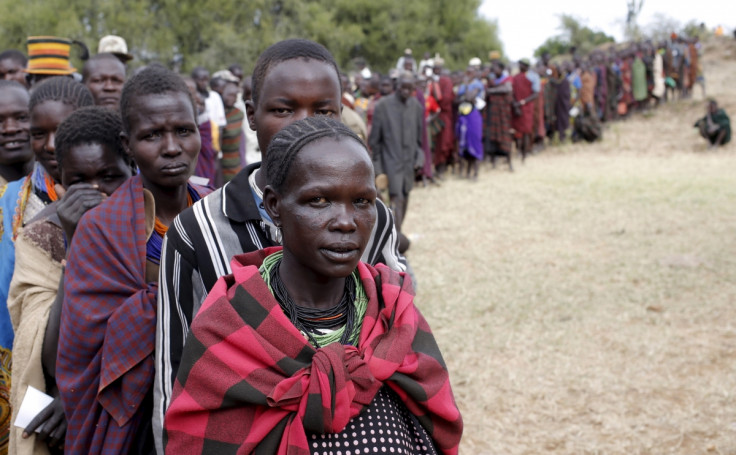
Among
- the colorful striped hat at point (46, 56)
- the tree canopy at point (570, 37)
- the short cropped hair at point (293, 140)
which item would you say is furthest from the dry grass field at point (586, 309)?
the tree canopy at point (570, 37)

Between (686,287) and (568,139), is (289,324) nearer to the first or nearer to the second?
(686,287)

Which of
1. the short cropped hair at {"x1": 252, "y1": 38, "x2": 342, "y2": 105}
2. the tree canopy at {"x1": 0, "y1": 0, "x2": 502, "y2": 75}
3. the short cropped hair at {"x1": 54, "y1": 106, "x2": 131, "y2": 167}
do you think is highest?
the tree canopy at {"x1": 0, "y1": 0, "x2": 502, "y2": 75}

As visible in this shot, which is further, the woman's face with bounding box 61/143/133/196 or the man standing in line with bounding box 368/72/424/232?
the man standing in line with bounding box 368/72/424/232

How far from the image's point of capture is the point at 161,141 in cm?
205

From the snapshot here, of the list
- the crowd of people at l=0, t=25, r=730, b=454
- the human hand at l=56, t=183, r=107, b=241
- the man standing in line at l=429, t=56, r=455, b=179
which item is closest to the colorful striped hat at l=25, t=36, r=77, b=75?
the crowd of people at l=0, t=25, r=730, b=454

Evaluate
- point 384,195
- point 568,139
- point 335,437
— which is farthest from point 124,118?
point 568,139

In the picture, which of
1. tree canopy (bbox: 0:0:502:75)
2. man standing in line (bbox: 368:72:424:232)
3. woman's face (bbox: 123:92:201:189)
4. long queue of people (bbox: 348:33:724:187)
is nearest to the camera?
woman's face (bbox: 123:92:201:189)

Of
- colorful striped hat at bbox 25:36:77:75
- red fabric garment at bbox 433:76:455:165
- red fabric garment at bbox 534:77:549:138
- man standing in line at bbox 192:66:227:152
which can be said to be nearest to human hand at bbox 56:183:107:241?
colorful striped hat at bbox 25:36:77:75

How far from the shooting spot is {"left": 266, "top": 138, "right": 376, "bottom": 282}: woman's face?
1.35 metres

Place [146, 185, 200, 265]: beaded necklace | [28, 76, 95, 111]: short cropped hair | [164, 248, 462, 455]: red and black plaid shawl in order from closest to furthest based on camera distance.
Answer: [164, 248, 462, 455]: red and black plaid shawl
[146, 185, 200, 265]: beaded necklace
[28, 76, 95, 111]: short cropped hair

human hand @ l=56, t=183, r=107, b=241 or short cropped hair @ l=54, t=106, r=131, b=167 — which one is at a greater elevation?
short cropped hair @ l=54, t=106, r=131, b=167

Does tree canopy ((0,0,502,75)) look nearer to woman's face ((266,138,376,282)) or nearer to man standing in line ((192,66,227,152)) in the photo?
man standing in line ((192,66,227,152))

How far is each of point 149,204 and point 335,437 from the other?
0.95 metres

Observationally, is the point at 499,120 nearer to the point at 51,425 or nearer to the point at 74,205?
the point at 74,205
